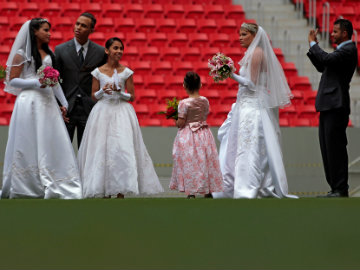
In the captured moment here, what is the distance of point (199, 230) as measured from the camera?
4.21 m

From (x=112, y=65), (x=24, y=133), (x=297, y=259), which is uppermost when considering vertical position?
(x=112, y=65)

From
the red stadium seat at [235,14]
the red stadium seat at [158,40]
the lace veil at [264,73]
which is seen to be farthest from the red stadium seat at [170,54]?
the lace veil at [264,73]

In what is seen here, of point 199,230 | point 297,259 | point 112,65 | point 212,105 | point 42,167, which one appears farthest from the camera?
point 212,105

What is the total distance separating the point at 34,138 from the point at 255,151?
5.76 feet

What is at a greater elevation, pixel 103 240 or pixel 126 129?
pixel 126 129

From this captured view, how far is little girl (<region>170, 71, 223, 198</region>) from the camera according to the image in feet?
22.1

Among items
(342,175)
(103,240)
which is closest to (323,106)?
(342,175)

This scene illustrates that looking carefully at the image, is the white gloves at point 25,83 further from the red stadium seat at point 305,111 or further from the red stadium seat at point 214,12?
the red stadium seat at point 214,12

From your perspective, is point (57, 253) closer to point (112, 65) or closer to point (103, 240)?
point (103, 240)

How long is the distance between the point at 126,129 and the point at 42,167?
77cm

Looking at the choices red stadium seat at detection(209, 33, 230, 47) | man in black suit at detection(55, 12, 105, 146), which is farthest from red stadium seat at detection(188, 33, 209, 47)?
man in black suit at detection(55, 12, 105, 146)

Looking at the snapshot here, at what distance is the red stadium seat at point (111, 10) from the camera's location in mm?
12742

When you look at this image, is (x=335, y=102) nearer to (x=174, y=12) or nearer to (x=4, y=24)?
(x=174, y=12)

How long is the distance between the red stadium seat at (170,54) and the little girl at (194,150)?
5019 mm
